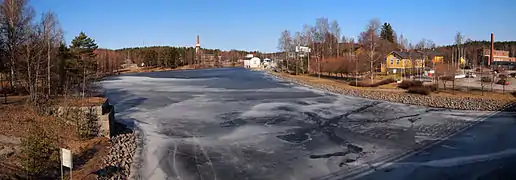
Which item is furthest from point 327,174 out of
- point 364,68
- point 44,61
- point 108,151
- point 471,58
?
point 471,58

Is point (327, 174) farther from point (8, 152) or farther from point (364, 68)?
point (364, 68)

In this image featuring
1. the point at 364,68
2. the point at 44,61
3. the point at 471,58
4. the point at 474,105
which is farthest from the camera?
the point at 471,58

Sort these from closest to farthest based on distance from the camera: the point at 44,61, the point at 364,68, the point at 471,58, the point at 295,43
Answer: the point at 44,61
the point at 364,68
the point at 295,43
the point at 471,58

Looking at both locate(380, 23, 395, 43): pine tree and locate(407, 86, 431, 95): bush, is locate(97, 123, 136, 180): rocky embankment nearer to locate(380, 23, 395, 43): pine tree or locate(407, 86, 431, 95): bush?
locate(407, 86, 431, 95): bush

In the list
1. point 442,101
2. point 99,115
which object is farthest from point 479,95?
point 99,115

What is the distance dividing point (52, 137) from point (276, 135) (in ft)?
25.4

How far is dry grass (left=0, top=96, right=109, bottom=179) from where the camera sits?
29.6 ft

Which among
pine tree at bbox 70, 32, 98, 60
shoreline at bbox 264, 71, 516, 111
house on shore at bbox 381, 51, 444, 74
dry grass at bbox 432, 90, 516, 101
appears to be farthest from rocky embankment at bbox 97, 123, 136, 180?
house on shore at bbox 381, 51, 444, 74

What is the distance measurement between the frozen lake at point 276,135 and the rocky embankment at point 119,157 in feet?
1.48

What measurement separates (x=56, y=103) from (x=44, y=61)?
19.0 ft

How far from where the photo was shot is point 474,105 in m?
22.4

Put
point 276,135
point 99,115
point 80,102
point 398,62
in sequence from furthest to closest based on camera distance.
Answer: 1. point 398,62
2. point 276,135
3. point 80,102
4. point 99,115

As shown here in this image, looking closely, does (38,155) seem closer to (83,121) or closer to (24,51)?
(83,121)

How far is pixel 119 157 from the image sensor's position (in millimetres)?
11008
